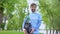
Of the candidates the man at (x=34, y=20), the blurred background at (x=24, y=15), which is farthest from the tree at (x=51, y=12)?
the man at (x=34, y=20)

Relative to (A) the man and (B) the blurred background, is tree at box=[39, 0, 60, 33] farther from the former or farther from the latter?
(A) the man

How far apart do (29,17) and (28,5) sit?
0.20 meters

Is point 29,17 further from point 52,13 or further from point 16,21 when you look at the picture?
point 52,13

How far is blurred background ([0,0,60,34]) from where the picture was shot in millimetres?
2270

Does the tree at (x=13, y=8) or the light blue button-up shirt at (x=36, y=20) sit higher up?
the tree at (x=13, y=8)

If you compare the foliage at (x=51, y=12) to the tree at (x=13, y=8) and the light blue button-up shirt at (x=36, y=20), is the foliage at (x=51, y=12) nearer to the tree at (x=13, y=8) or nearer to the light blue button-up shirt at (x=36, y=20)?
the light blue button-up shirt at (x=36, y=20)

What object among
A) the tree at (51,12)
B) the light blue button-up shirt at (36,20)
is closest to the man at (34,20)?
the light blue button-up shirt at (36,20)

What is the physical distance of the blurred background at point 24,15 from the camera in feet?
7.45

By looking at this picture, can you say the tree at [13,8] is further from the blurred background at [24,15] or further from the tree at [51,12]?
the tree at [51,12]

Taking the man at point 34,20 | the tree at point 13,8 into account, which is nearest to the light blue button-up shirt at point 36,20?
the man at point 34,20

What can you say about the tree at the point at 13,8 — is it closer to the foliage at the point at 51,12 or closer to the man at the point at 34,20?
the man at the point at 34,20

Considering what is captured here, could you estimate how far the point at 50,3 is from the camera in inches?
89.8

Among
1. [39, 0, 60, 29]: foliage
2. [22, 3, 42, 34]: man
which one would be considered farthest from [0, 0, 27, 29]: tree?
[39, 0, 60, 29]: foliage

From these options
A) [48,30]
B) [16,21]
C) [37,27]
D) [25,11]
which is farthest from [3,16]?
[48,30]
